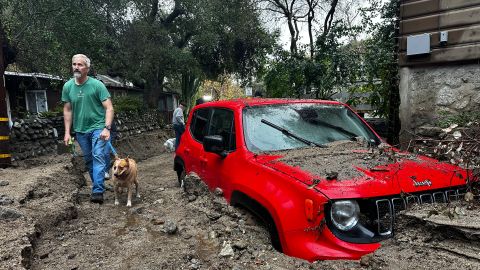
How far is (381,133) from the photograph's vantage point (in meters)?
8.47

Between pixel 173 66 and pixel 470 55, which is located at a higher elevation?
pixel 173 66

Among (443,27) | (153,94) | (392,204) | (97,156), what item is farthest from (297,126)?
(153,94)

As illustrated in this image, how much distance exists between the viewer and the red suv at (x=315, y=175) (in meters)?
2.44

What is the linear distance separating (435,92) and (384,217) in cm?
468

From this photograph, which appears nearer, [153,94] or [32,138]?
[32,138]

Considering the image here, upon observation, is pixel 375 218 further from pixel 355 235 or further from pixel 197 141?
pixel 197 141

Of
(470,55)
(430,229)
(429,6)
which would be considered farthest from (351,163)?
(429,6)

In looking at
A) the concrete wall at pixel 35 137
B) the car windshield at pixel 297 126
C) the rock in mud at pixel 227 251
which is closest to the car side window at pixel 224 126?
the car windshield at pixel 297 126

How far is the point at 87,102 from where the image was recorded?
4.86 metres

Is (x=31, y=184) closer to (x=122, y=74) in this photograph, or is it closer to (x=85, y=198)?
(x=85, y=198)

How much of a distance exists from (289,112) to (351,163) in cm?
112

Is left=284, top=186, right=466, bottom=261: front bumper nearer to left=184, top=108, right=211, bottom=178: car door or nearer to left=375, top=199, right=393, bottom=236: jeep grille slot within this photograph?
left=375, top=199, right=393, bottom=236: jeep grille slot

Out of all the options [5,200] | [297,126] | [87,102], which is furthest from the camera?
[87,102]

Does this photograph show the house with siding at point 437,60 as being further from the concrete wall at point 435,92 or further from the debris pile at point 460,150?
the debris pile at point 460,150
